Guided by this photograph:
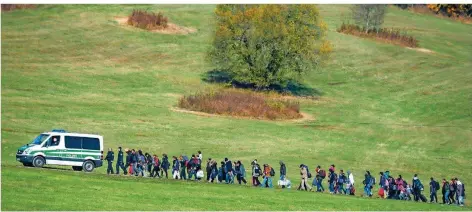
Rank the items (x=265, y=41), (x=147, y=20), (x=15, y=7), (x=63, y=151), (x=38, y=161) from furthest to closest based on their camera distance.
Answer: (x=15, y=7)
(x=147, y=20)
(x=265, y=41)
(x=63, y=151)
(x=38, y=161)

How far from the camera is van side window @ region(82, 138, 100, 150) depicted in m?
54.6

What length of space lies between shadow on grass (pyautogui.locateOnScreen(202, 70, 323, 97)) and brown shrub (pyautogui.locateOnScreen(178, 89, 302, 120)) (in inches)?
362

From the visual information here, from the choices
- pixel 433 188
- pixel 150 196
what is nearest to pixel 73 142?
pixel 150 196

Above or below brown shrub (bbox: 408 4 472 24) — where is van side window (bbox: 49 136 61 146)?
below

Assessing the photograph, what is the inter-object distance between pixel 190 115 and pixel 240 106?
5143 mm

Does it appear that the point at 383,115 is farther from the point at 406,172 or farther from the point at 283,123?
the point at 406,172

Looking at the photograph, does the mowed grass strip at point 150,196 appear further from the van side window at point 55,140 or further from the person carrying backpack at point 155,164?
the van side window at point 55,140

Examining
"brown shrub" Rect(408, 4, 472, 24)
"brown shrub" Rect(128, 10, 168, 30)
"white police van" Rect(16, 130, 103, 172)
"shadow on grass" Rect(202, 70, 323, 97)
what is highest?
"brown shrub" Rect(408, 4, 472, 24)

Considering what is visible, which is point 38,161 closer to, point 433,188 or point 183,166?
point 183,166

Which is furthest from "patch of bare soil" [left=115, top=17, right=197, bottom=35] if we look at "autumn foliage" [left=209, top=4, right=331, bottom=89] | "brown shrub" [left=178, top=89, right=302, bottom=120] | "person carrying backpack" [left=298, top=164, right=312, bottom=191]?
"person carrying backpack" [left=298, top=164, right=312, bottom=191]

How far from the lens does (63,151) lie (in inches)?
2121

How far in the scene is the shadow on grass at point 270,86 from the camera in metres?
96.7

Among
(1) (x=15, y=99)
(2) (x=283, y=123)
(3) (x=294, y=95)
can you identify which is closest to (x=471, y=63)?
(3) (x=294, y=95)

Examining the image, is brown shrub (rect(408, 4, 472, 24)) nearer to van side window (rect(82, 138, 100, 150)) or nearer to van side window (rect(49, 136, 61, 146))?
van side window (rect(82, 138, 100, 150))
